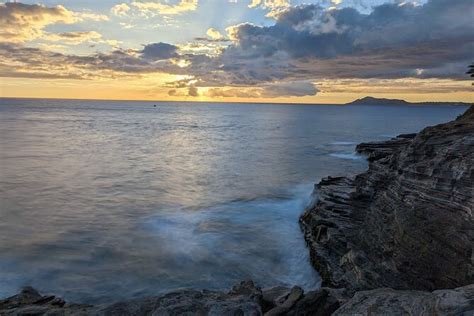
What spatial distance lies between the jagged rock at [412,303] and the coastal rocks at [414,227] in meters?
4.62

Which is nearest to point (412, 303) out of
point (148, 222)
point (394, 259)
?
point (394, 259)

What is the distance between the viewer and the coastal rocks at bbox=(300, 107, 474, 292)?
47.2 feet

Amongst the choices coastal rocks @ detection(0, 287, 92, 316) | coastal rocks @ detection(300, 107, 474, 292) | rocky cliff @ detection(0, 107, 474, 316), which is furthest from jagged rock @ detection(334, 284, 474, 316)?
coastal rocks @ detection(0, 287, 92, 316)

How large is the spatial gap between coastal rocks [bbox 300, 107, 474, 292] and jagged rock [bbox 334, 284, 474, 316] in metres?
4.62

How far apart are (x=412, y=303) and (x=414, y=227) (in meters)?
7.07

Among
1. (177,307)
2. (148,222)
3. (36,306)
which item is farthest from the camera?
(148,222)

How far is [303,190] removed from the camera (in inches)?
1705

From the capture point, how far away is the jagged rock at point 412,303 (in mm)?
8586

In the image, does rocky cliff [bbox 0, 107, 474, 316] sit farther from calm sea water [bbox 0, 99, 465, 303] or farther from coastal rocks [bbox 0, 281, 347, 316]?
calm sea water [bbox 0, 99, 465, 303]

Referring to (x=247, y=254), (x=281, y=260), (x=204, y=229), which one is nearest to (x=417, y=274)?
(x=281, y=260)

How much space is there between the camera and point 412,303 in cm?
972

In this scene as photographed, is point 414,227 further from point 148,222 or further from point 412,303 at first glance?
point 148,222

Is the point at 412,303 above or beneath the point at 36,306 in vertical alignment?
above

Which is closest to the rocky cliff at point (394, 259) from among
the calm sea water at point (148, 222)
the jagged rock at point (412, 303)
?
the jagged rock at point (412, 303)
